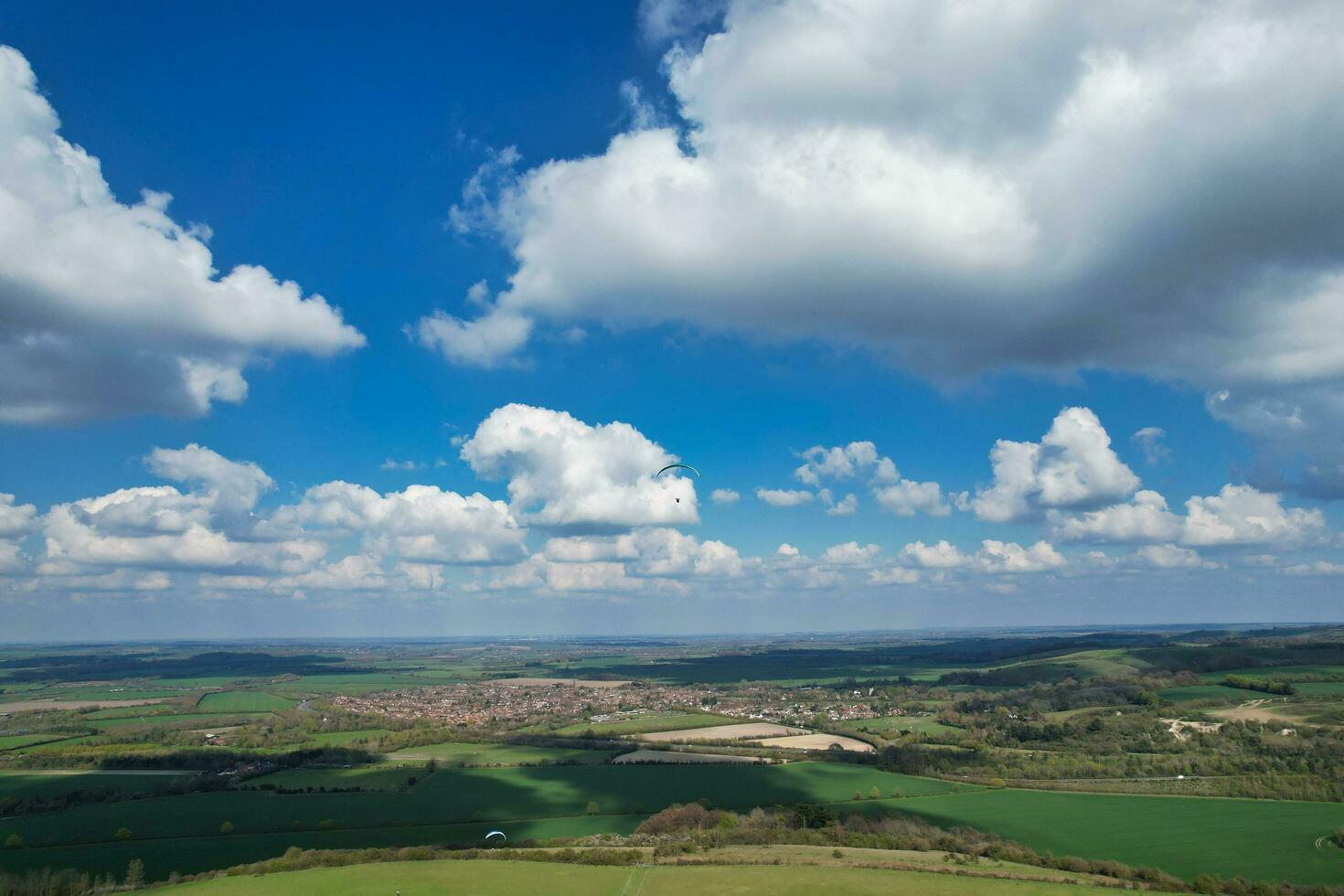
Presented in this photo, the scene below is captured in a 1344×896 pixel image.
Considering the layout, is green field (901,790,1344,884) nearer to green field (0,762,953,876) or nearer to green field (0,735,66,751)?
green field (0,762,953,876)

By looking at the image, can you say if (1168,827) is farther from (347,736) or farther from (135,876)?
(347,736)

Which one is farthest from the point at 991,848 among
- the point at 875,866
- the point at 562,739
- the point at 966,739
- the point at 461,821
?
the point at 562,739

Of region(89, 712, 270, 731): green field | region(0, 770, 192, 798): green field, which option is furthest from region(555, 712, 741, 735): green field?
region(89, 712, 270, 731): green field

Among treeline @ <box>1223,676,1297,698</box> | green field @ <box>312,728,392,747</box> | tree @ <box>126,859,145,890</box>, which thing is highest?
treeline @ <box>1223,676,1297,698</box>

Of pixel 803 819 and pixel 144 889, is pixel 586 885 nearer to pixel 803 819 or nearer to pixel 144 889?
pixel 803 819

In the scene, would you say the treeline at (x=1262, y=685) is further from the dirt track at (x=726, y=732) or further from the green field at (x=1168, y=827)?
the dirt track at (x=726, y=732)
